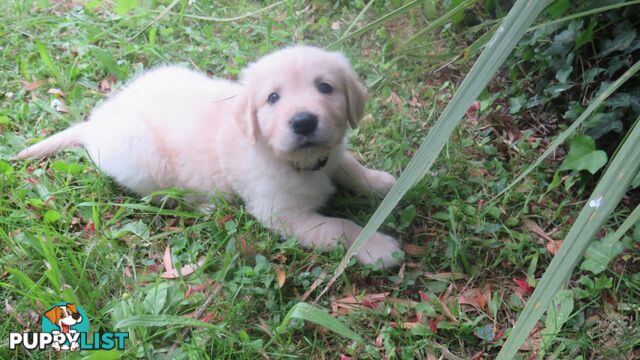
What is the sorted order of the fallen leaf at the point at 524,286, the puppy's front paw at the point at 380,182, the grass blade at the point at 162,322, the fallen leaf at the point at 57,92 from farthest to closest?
the fallen leaf at the point at 57,92 < the puppy's front paw at the point at 380,182 < the fallen leaf at the point at 524,286 < the grass blade at the point at 162,322

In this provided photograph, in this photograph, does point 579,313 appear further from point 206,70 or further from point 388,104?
point 206,70

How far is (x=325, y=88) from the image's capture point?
1.97 metres

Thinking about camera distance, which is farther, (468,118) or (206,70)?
(206,70)

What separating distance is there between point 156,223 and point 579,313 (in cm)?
168

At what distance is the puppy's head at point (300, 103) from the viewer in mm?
1845

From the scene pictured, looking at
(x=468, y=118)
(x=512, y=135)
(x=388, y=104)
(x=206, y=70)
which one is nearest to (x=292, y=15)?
(x=206, y=70)

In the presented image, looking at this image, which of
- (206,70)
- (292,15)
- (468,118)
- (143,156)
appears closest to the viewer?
(143,156)

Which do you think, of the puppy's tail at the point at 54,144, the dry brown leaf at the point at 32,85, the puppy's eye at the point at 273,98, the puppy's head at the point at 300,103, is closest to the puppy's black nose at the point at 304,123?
the puppy's head at the point at 300,103

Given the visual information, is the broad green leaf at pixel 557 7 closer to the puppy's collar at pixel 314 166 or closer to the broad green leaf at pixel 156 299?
the puppy's collar at pixel 314 166

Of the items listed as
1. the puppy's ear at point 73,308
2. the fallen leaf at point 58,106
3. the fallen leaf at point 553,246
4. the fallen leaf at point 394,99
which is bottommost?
the puppy's ear at point 73,308

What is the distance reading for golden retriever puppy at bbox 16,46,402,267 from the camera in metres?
1.93

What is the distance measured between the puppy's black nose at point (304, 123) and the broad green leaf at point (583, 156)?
102cm

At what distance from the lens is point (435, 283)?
1907 millimetres

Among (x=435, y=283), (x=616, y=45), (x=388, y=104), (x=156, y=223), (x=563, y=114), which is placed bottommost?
(x=156, y=223)
